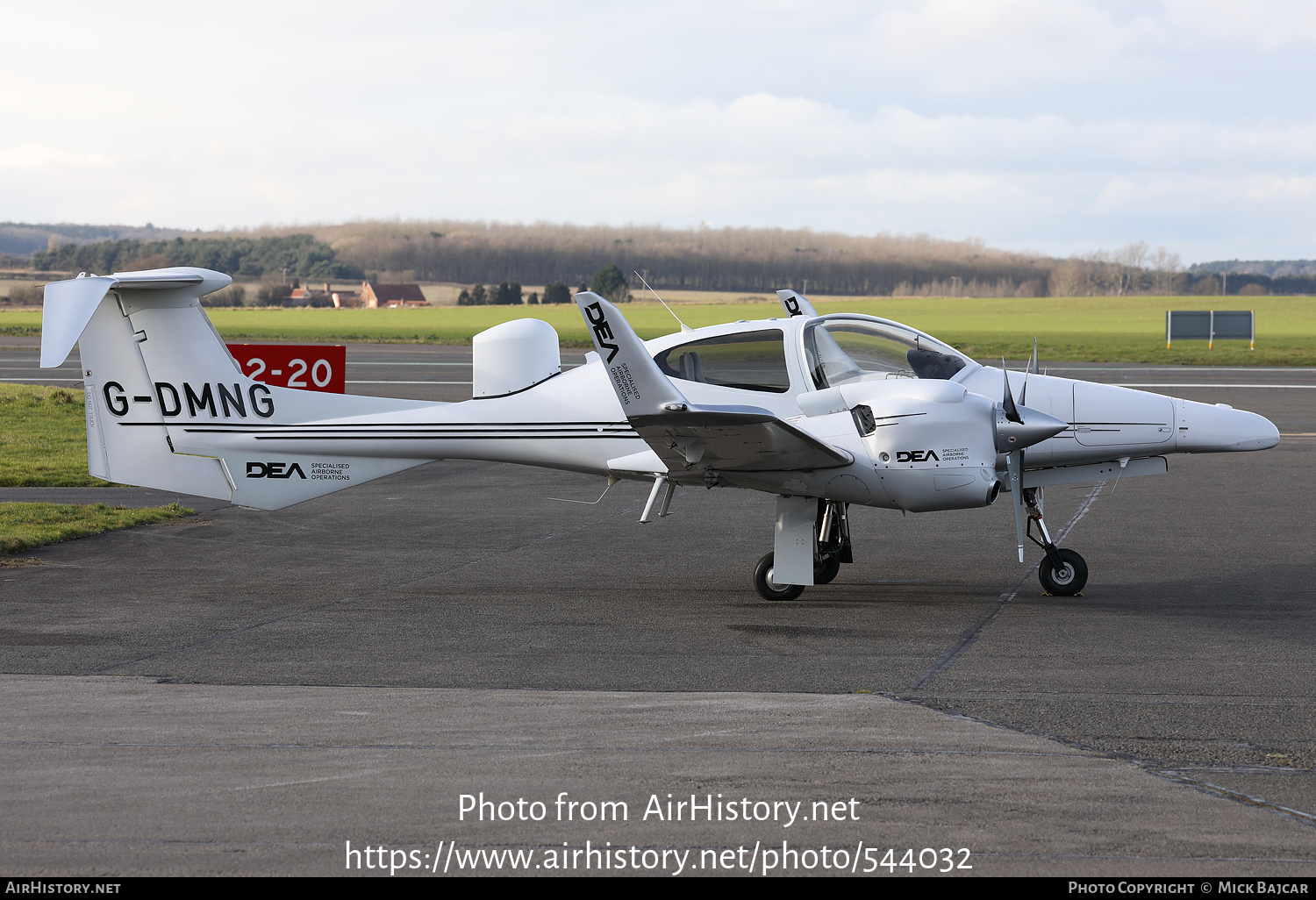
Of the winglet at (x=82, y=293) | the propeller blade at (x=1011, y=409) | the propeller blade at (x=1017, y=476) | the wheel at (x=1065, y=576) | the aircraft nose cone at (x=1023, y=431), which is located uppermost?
the winglet at (x=82, y=293)

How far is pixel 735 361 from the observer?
35.1 feet

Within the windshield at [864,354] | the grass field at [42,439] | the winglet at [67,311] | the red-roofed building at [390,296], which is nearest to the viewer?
the winglet at [67,311]

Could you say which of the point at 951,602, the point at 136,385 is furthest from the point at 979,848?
the point at 136,385

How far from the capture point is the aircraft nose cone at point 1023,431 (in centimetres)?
988

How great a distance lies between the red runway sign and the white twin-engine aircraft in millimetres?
1756

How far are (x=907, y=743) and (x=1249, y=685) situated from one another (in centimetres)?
287

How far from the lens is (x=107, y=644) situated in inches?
348

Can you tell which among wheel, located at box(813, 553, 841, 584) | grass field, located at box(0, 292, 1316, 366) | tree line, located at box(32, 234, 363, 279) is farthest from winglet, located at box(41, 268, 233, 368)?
tree line, located at box(32, 234, 363, 279)

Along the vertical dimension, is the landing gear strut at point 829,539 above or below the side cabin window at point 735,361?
below

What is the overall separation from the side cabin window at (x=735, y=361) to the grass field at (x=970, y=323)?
1569 inches

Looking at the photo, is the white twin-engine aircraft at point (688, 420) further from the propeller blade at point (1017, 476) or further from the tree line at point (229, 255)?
the tree line at point (229, 255)

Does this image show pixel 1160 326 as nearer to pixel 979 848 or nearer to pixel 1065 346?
pixel 1065 346

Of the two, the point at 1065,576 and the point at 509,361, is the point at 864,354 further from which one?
the point at 509,361

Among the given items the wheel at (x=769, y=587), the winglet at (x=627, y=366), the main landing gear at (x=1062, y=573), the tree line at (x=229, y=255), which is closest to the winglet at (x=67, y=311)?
the winglet at (x=627, y=366)
